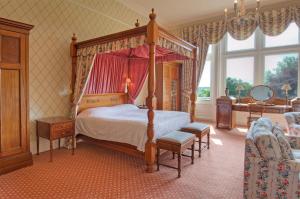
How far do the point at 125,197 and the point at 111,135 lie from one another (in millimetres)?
1436

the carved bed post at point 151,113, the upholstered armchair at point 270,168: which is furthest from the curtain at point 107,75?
the upholstered armchair at point 270,168

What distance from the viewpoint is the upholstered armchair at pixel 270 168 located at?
203cm

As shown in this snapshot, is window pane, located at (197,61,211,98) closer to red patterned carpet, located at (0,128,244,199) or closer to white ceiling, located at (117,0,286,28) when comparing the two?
white ceiling, located at (117,0,286,28)

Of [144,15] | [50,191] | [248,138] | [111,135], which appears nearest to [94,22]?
[144,15]

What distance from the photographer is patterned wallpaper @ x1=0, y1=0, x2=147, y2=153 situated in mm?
3719

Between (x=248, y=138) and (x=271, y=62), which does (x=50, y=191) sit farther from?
(x=271, y=62)

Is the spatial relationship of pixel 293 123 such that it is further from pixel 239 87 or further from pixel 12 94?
pixel 12 94

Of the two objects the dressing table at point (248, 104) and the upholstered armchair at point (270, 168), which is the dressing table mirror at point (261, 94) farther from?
the upholstered armchair at point (270, 168)

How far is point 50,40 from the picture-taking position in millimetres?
4043

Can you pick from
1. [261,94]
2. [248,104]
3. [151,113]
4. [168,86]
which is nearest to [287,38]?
[261,94]

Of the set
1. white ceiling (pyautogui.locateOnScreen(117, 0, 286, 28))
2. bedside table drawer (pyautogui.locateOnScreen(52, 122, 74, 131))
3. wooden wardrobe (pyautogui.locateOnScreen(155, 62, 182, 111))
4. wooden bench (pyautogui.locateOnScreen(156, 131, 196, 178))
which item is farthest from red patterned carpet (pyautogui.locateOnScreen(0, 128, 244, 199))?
white ceiling (pyautogui.locateOnScreen(117, 0, 286, 28))

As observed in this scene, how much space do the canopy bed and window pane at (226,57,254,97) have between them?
8.06 ft

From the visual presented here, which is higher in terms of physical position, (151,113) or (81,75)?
(81,75)

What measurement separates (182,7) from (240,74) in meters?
2.74
